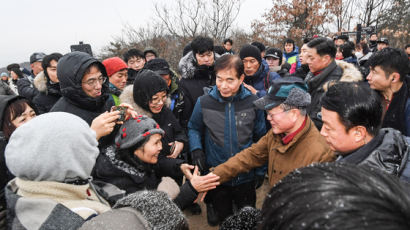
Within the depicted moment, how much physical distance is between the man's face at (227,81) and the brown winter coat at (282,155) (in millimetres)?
617

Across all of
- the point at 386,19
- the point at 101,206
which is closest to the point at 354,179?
the point at 101,206

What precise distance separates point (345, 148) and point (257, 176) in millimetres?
1288

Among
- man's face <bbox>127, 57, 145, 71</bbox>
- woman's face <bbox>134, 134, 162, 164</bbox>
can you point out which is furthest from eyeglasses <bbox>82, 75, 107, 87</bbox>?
man's face <bbox>127, 57, 145, 71</bbox>

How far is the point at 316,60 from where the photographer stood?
3.06 meters

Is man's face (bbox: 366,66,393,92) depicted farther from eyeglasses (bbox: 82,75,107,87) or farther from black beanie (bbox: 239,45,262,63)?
eyeglasses (bbox: 82,75,107,87)

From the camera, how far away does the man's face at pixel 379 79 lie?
8.59 ft

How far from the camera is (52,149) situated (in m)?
1.06

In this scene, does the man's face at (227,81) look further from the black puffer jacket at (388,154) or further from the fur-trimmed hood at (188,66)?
the black puffer jacket at (388,154)

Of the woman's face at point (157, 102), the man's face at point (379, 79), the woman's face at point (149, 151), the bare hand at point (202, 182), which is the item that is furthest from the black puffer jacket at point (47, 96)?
the man's face at point (379, 79)

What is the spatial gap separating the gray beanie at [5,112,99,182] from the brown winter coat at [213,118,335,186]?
4.42 ft

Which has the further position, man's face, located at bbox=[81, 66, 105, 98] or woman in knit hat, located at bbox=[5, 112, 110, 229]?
man's face, located at bbox=[81, 66, 105, 98]

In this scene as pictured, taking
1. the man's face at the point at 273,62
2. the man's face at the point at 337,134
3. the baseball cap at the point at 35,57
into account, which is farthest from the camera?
the man's face at the point at 273,62

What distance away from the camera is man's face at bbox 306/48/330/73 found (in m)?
3.04

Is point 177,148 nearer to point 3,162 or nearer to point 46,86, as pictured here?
point 3,162
